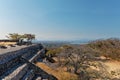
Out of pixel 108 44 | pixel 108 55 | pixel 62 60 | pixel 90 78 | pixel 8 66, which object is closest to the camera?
pixel 8 66

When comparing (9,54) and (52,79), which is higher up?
(9,54)

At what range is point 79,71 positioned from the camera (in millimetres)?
19969

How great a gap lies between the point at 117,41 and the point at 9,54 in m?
42.5

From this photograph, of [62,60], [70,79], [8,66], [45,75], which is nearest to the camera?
[8,66]

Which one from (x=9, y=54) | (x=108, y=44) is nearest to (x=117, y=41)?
(x=108, y=44)

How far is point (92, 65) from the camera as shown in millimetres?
21469

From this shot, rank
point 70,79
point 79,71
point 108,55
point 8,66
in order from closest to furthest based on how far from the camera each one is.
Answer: point 8,66 < point 70,79 < point 79,71 < point 108,55

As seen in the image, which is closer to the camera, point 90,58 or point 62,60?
point 90,58

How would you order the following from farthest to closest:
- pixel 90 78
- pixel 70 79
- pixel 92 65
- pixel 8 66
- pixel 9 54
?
pixel 92 65
pixel 90 78
pixel 70 79
pixel 9 54
pixel 8 66

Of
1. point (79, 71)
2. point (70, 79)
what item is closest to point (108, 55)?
point (79, 71)

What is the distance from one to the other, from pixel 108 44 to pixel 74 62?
29.2 m

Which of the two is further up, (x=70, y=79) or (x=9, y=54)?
(x=9, y=54)

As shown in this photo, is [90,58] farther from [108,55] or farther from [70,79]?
[108,55]

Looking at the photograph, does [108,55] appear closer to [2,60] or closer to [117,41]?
[117,41]
